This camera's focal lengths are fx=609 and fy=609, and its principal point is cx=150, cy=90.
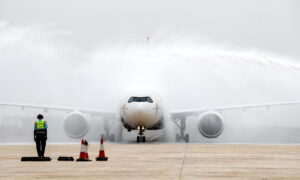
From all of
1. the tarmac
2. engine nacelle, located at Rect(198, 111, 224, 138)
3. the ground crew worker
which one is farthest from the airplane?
the ground crew worker

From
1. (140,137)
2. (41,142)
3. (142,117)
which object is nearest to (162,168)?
(41,142)

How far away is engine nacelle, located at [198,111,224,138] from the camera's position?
1458 inches

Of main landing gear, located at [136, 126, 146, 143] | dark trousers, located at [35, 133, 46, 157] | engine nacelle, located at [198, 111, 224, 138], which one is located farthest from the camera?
engine nacelle, located at [198, 111, 224, 138]

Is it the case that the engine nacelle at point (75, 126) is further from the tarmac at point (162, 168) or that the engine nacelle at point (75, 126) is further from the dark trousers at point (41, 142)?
the dark trousers at point (41, 142)

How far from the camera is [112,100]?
4616 cm

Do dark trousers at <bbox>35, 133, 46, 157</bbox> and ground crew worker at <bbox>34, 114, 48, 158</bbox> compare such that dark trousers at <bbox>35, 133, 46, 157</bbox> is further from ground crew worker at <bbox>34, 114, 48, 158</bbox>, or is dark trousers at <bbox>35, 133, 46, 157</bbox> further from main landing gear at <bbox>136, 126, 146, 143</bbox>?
main landing gear at <bbox>136, 126, 146, 143</bbox>

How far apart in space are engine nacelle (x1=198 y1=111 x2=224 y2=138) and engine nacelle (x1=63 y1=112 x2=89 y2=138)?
7075 millimetres

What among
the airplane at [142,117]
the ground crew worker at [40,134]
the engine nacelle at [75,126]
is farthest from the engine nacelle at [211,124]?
the ground crew worker at [40,134]

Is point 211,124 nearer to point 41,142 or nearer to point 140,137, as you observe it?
point 140,137

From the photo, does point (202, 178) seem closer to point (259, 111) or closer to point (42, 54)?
point (42, 54)

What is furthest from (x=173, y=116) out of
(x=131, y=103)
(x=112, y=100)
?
(x=112, y=100)

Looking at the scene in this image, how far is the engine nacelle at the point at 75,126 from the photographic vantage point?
37094mm

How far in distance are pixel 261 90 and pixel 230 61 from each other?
8119mm

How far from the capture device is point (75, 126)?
122 ft
